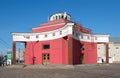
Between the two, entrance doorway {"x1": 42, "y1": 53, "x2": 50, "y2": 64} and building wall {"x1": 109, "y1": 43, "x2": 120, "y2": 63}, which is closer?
entrance doorway {"x1": 42, "y1": 53, "x2": 50, "y2": 64}

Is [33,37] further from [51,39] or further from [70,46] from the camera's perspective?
[70,46]

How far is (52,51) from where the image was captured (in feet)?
127

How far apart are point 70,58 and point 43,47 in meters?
9.64

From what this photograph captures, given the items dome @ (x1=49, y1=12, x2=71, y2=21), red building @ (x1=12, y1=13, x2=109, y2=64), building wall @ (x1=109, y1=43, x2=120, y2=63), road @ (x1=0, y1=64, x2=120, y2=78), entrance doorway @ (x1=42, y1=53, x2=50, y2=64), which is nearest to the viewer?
road @ (x1=0, y1=64, x2=120, y2=78)

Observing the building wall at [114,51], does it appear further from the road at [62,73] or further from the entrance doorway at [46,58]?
the road at [62,73]

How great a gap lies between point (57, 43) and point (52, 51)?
1988 millimetres

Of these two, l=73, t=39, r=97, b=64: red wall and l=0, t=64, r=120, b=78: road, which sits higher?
l=73, t=39, r=97, b=64: red wall

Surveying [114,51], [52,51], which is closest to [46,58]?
[52,51]

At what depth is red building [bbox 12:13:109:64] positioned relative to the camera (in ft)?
120

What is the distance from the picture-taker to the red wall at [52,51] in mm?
36469

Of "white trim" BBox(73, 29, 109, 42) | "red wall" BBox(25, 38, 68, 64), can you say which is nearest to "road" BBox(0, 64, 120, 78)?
"red wall" BBox(25, 38, 68, 64)

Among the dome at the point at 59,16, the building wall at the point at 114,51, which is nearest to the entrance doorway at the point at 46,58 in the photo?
the dome at the point at 59,16

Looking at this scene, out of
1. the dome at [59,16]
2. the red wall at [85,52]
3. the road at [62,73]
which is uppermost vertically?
the dome at [59,16]

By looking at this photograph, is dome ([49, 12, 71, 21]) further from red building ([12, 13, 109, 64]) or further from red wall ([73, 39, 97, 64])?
red wall ([73, 39, 97, 64])
